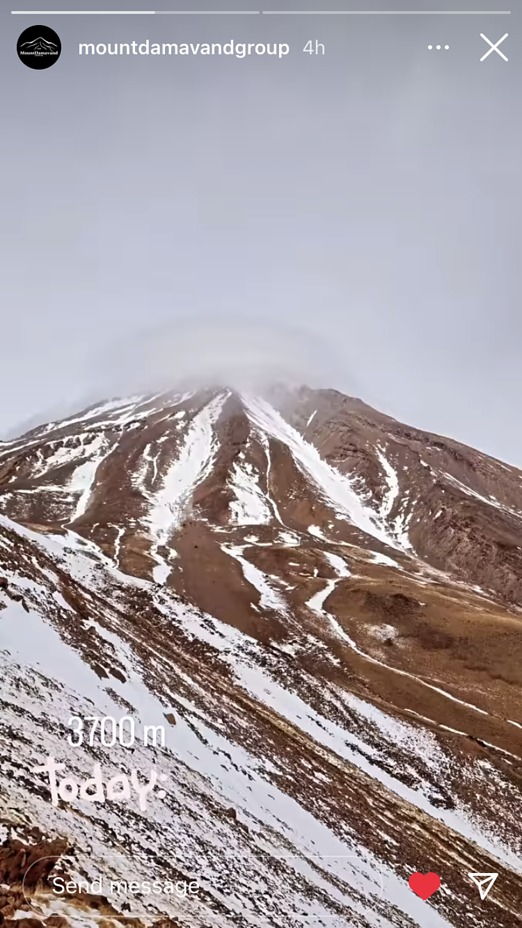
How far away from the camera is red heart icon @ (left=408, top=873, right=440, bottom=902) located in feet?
71.5

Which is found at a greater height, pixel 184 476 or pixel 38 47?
pixel 38 47

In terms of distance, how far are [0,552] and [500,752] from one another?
35999 mm

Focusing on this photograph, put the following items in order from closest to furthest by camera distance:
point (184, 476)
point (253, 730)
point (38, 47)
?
point (38, 47) < point (253, 730) < point (184, 476)

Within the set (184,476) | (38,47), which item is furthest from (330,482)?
(38,47)

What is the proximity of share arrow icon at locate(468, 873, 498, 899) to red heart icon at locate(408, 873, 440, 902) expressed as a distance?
6.51ft

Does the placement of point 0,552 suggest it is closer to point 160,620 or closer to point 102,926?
point 160,620

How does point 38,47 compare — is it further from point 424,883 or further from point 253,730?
point 424,883

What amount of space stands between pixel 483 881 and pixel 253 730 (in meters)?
12.6

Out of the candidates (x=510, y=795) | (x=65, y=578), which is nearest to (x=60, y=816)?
(x=65, y=578)

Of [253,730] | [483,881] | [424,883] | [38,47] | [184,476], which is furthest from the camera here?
[184,476]

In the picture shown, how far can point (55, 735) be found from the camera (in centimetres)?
1727

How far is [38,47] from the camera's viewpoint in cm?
1783

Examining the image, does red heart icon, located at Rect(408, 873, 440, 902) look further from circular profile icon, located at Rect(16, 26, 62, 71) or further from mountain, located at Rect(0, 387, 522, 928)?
circular profile icon, located at Rect(16, 26, 62, 71)

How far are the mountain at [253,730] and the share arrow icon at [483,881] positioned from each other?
43cm
